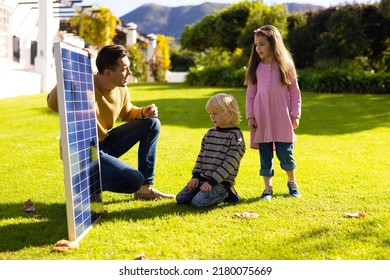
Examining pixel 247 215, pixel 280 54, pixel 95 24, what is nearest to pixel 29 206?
pixel 247 215

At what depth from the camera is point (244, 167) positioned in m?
6.25

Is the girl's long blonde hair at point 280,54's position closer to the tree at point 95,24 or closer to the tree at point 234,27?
the tree at point 234,27

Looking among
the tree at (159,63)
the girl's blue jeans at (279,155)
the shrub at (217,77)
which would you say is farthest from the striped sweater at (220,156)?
the tree at (159,63)

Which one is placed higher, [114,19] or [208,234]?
[114,19]

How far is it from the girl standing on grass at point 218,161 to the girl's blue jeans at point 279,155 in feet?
1.61

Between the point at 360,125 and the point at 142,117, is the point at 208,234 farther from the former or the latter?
the point at 360,125

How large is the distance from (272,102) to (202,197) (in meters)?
1.16

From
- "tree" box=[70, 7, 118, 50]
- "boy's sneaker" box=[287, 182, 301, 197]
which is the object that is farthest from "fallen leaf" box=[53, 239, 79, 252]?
"tree" box=[70, 7, 118, 50]

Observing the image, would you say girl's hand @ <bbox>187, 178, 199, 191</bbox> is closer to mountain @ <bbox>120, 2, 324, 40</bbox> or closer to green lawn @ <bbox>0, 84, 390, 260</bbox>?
green lawn @ <bbox>0, 84, 390, 260</bbox>

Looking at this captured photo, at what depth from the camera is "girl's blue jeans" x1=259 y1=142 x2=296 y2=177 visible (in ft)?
15.4

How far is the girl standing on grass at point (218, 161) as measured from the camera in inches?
164
